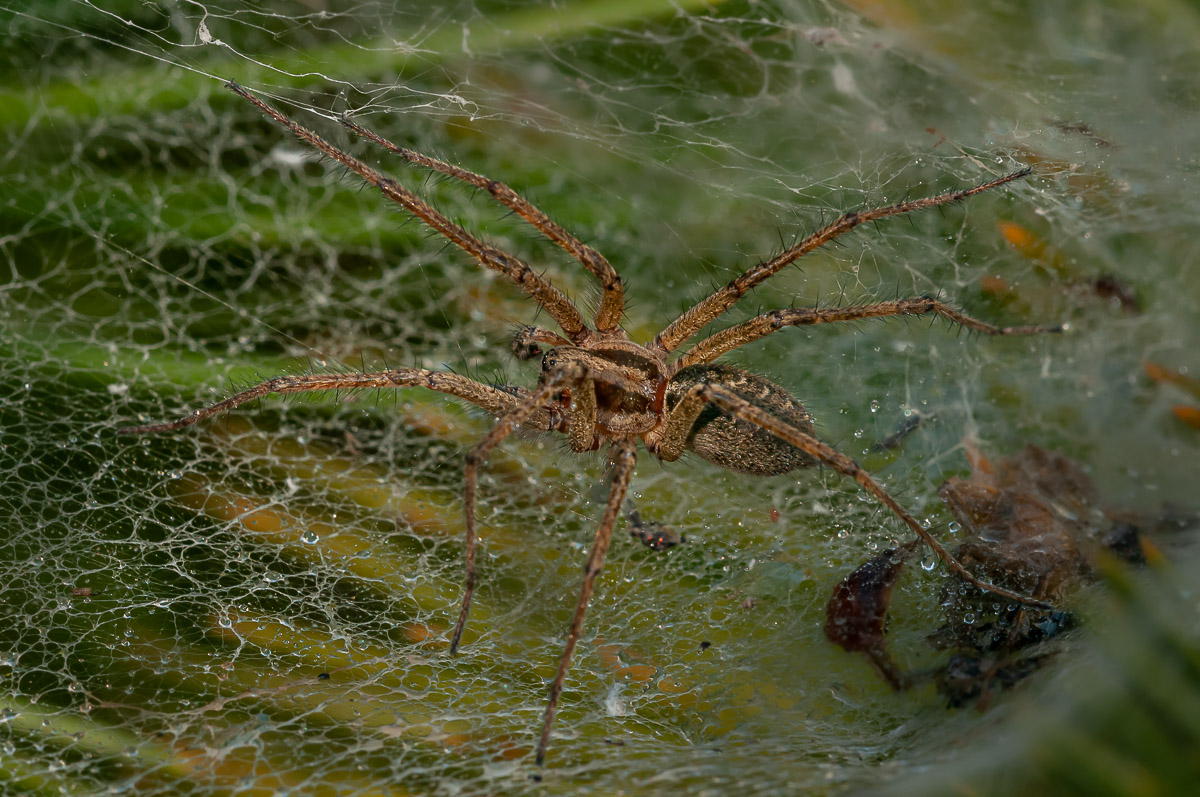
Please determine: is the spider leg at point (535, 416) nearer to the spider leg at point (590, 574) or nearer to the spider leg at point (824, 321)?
the spider leg at point (590, 574)

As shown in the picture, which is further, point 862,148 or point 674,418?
point 862,148

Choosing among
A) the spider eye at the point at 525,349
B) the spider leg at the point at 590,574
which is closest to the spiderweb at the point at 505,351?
the spider leg at the point at 590,574

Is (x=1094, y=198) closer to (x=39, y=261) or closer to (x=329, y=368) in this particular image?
(x=329, y=368)

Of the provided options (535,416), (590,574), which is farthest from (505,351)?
(590,574)

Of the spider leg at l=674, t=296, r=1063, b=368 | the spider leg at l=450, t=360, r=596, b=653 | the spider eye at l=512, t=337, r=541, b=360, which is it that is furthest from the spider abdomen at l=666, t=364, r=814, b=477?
the spider eye at l=512, t=337, r=541, b=360

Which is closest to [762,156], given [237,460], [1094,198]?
[1094,198]

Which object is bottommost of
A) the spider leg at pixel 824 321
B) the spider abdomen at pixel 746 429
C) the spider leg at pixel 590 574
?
the spider leg at pixel 590 574
